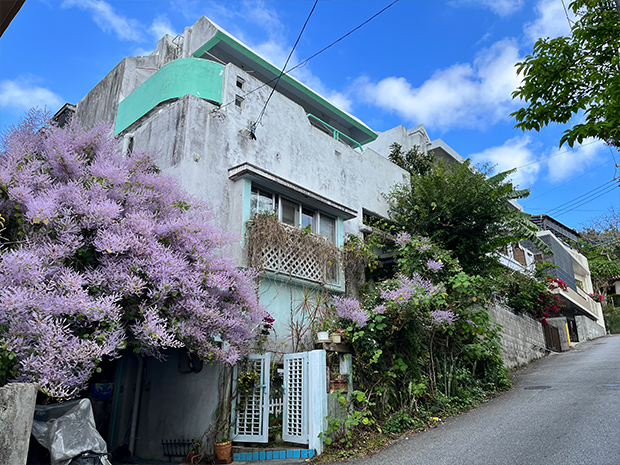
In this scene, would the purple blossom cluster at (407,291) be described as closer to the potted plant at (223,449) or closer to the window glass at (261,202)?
the window glass at (261,202)

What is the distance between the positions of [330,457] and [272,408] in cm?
151

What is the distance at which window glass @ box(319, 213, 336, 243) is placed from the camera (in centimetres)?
1079

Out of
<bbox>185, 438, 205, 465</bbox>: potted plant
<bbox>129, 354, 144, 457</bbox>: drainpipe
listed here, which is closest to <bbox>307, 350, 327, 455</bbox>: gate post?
<bbox>185, 438, 205, 465</bbox>: potted plant

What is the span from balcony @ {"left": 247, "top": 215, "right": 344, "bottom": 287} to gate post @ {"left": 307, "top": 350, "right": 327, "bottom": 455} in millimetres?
2385

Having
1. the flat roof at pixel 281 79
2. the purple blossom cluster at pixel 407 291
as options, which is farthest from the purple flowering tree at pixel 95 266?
the flat roof at pixel 281 79

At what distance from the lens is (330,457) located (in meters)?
6.43

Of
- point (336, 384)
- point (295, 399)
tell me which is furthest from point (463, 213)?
point (295, 399)

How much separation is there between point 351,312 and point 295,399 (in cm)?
186

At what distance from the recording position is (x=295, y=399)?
7219mm

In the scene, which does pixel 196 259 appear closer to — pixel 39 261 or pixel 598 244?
pixel 39 261

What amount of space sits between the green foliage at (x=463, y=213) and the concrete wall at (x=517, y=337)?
86.2 inches

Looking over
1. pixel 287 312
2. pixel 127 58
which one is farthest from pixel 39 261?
pixel 127 58

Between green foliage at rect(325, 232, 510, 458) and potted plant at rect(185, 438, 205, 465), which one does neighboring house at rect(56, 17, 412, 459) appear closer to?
potted plant at rect(185, 438, 205, 465)

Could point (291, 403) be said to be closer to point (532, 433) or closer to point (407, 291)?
point (407, 291)
